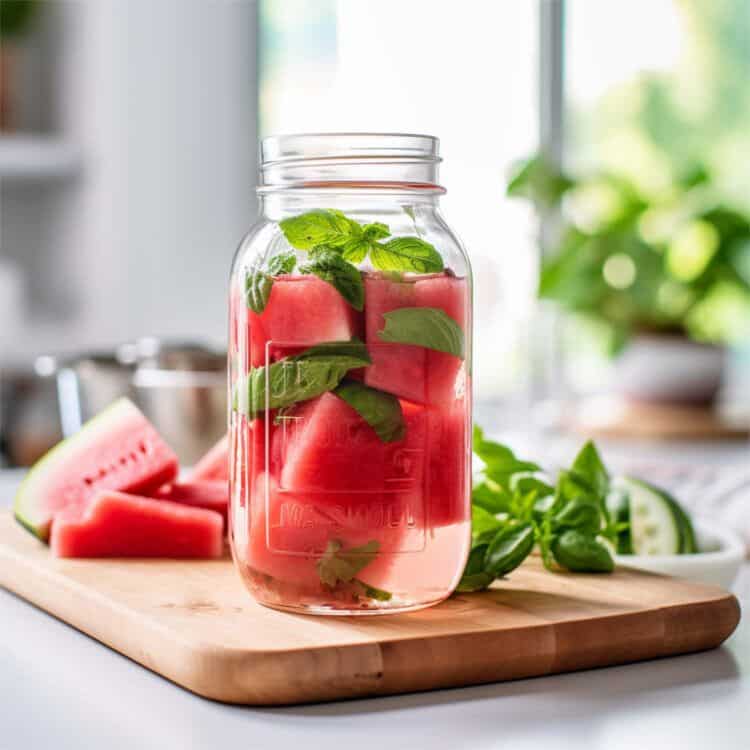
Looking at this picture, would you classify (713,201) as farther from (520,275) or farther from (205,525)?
Result: (205,525)

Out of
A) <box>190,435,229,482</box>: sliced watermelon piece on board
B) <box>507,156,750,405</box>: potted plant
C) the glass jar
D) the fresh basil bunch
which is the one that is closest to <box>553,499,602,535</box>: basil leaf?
the fresh basil bunch

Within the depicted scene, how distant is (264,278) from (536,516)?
29 centimetres

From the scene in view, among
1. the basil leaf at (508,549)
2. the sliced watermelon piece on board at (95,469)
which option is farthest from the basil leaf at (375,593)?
the sliced watermelon piece on board at (95,469)

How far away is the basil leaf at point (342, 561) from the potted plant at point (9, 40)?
2.97 m

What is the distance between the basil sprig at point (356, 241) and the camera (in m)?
0.84

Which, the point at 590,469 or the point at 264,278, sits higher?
the point at 264,278

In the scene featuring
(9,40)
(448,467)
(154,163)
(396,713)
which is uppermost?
(9,40)

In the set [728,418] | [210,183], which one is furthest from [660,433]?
[210,183]

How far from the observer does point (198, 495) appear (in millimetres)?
1137

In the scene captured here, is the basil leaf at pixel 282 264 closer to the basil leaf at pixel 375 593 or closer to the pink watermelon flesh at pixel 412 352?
the pink watermelon flesh at pixel 412 352

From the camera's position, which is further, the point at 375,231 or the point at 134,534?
the point at 134,534

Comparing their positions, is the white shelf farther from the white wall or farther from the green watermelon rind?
the green watermelon rind

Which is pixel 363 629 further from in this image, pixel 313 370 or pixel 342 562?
pixel 313 370

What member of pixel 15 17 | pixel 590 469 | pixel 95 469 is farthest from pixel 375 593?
pixel 15 17
